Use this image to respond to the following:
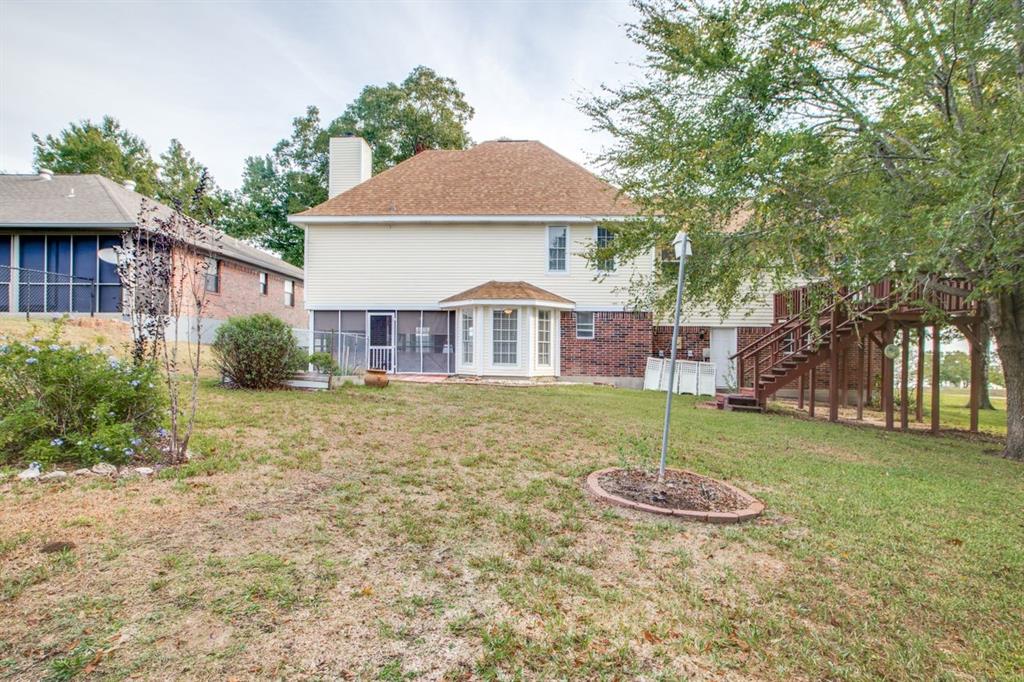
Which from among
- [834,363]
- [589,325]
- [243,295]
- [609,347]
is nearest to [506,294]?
[589,325]

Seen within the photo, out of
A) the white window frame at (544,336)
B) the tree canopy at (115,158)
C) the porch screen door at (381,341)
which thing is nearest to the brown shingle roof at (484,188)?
the white window frame at (544,336)

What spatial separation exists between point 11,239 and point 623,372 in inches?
841

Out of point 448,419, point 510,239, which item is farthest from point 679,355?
point 448,419

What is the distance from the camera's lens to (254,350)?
9625mm

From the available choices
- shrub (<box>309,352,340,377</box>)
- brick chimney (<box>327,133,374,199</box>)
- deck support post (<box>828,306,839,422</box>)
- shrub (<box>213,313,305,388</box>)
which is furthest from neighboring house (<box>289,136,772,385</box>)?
shrub (<box>213,313,305,388</box>)

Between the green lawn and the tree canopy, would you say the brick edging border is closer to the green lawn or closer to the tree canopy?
the green lawn

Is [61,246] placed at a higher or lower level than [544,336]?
higher

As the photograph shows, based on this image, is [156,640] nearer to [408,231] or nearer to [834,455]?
[834,455]

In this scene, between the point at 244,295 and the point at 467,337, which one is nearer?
the point at 467,337

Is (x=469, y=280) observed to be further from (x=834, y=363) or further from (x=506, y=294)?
(x=834, y=363)

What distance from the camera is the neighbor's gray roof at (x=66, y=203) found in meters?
16.0

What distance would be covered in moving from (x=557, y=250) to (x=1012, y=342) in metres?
11.5

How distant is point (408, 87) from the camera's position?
96.2 feet

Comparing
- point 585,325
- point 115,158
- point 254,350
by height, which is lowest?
point 254,350
